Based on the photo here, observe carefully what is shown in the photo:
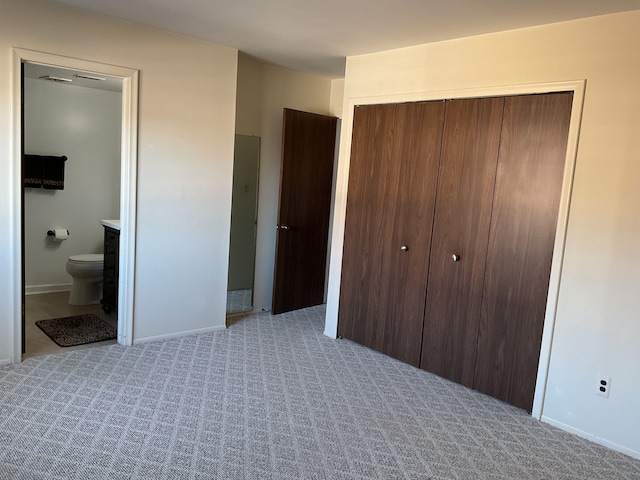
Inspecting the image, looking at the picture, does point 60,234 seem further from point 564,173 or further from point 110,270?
point 564,173

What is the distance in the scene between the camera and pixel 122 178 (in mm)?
3646

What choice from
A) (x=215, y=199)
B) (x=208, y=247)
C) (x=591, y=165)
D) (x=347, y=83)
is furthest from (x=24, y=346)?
(x=591, y=165)

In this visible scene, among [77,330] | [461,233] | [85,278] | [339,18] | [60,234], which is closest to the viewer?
[339,18]

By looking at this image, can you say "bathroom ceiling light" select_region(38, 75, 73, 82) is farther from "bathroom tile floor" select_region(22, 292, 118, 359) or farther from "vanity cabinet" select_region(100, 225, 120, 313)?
"bathroom tile floor" select_region(22, 292, 118, 359)

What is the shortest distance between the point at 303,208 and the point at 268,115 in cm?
97

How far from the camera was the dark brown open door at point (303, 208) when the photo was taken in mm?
4602

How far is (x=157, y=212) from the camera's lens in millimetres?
3801

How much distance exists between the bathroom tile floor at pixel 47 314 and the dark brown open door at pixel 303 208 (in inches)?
65.0

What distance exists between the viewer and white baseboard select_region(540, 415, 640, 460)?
2.70 meters

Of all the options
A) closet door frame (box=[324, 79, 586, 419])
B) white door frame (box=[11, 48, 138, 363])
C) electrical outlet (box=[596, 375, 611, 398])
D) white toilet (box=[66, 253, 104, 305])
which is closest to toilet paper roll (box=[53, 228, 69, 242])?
white toilet (box=[66, 253, 104, 305])

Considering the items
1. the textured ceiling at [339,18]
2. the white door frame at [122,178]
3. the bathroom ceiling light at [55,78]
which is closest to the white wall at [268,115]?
the textured ceiling at [339,18]

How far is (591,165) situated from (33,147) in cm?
502

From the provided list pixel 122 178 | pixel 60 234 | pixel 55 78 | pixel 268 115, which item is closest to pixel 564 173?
pixel 268 115

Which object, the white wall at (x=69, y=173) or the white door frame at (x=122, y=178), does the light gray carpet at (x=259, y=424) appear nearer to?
the white door frame at (x=122, y=178)
